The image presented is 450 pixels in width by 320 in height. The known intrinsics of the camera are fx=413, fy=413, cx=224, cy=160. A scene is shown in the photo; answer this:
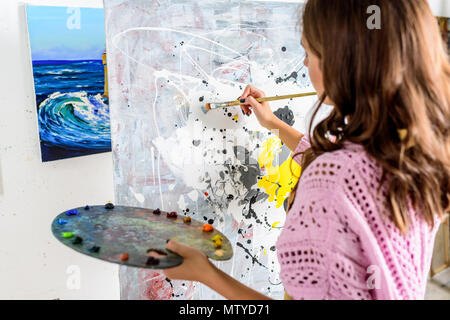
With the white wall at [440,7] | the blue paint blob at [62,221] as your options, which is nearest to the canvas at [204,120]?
the blue paint blob at [62,221]

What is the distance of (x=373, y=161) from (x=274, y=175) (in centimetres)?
72

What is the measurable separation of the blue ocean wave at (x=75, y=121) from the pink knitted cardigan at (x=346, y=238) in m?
0.65

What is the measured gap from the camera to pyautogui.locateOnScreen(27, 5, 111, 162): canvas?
1.00 m

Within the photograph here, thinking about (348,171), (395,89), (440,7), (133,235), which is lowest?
(133,235)

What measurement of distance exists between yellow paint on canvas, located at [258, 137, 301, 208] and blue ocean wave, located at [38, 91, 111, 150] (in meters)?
0.49

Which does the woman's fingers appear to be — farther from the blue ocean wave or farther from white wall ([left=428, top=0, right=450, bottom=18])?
white wall ([left=428, top=0, right=450, bottom=18])

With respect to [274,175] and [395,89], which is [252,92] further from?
[395,89]

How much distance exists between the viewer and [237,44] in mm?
1217

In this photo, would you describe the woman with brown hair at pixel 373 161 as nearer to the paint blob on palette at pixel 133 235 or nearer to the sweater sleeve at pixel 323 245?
the sweater sleeve at pixel 323 245

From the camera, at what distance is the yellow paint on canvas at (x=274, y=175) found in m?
1.32

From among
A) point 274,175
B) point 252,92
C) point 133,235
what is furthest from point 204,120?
point 133,235

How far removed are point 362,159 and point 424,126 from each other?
104 millimetres

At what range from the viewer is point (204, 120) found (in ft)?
3.92

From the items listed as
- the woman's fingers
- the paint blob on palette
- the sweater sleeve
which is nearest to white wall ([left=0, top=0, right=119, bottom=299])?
the paint blob on palette
